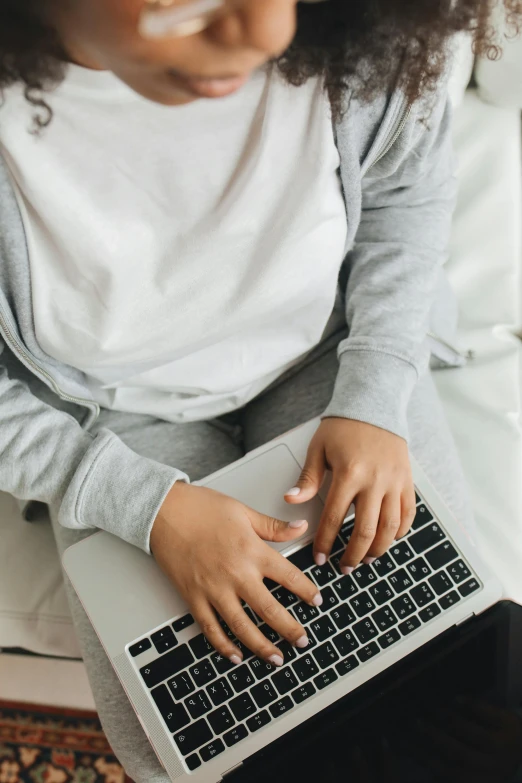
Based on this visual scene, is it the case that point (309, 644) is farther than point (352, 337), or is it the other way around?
point (352, 337)

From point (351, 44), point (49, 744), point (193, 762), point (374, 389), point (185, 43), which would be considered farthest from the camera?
point (49, 744)

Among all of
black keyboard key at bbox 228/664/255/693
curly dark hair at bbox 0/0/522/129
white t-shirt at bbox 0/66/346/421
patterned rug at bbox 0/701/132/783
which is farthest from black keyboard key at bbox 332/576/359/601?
patterned rug at bbox 0/701/132/783

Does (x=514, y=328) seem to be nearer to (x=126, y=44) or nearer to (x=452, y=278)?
(x=452, y=278)

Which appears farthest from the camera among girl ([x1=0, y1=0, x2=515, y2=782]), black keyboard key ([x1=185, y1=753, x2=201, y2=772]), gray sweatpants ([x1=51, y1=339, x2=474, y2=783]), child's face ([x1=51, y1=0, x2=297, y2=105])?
gray sweatpants ([x1=51, y1=339, x2=474, y2=783])

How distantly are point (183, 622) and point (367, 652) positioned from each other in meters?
0.16

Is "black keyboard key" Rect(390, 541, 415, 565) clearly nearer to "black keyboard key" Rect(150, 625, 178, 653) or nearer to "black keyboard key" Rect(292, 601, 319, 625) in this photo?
"black keyboard key" Rect(292, 601, 319, 625)

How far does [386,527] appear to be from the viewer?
1.74 feet

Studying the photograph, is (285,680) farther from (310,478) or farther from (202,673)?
(310,478)

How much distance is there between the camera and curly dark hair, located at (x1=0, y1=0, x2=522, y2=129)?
30 centimetres

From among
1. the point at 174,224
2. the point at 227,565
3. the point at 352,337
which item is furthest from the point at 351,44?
the point at 227,565

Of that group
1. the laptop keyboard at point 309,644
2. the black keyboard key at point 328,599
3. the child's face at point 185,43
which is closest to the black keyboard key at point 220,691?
the laptop keyboard at point 309,644

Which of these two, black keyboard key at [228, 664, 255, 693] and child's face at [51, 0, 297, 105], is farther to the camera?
black keyboard key at [228, 664, 255, 693]

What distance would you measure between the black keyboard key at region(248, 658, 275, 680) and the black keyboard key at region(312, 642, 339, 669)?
4 centimetres

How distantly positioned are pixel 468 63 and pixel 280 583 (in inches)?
29.1
